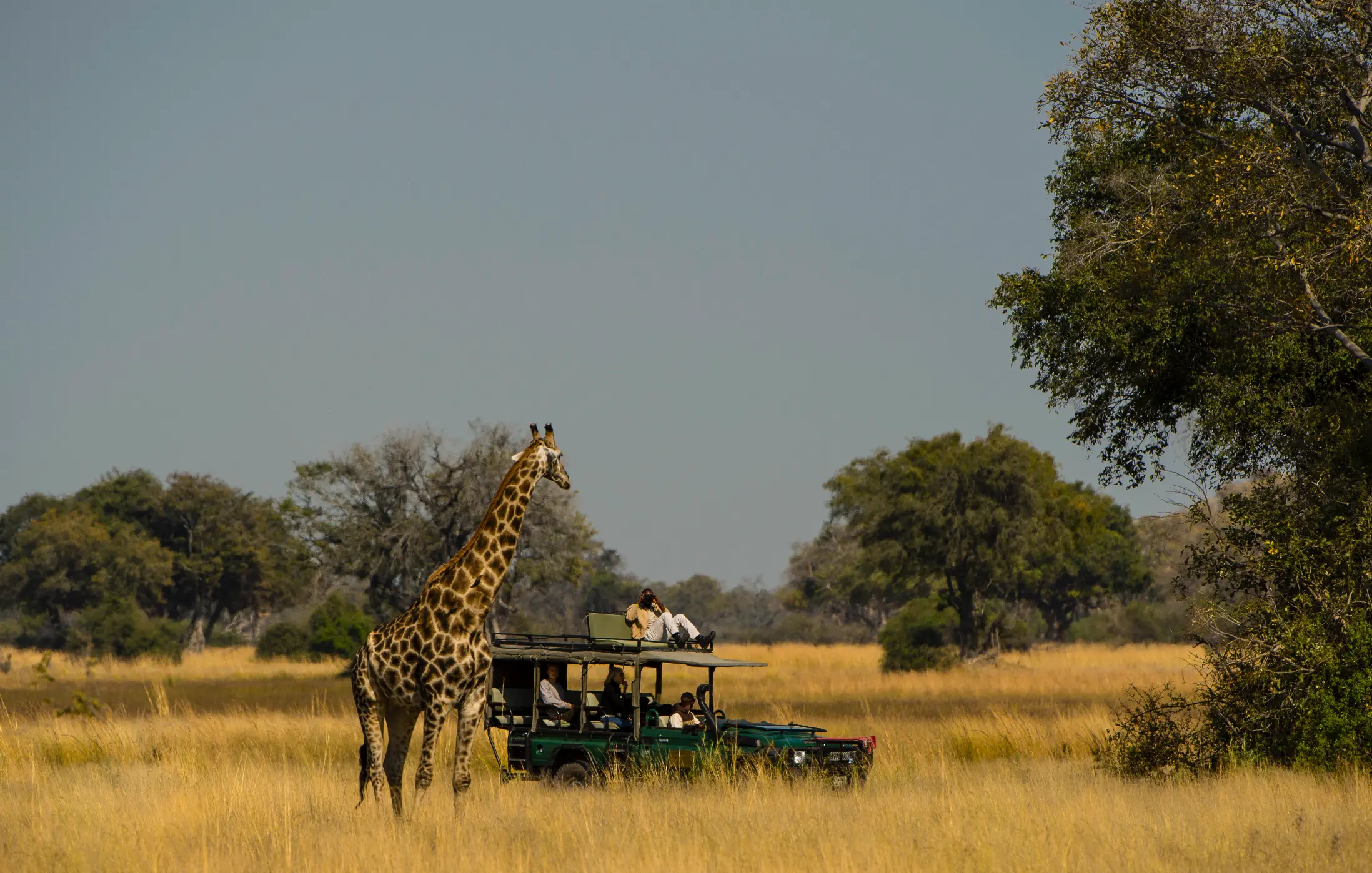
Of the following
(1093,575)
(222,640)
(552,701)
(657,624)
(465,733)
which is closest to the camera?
(465,733)

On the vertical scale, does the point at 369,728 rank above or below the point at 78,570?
below

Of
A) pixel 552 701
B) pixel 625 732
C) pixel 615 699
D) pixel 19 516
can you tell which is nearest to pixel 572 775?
pixel 625 732

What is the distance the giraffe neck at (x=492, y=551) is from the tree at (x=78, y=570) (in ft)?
226

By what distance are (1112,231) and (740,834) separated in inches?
415

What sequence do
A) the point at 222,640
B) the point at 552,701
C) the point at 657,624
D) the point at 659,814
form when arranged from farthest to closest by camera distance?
the point at 222,640 → the point at 657,624 → the point at 552,701 → the point at 659,814

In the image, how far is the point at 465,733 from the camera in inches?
602

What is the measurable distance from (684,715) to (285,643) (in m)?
52.6

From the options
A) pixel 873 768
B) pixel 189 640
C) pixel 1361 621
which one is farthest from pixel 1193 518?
pixel 189 640

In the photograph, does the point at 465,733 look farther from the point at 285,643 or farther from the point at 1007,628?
the point at 1007,628

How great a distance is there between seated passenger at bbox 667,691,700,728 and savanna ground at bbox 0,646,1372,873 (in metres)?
1.02

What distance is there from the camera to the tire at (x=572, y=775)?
1691cm

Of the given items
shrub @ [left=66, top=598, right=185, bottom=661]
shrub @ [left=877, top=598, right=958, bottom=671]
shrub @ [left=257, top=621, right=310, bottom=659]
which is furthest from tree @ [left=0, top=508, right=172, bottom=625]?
shrub @ [left=877, top=598, right=958, bottom=671]

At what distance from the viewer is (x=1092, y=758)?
22078mm

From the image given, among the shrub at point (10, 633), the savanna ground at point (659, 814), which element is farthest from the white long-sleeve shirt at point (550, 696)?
the shrub at point (10, 633)
